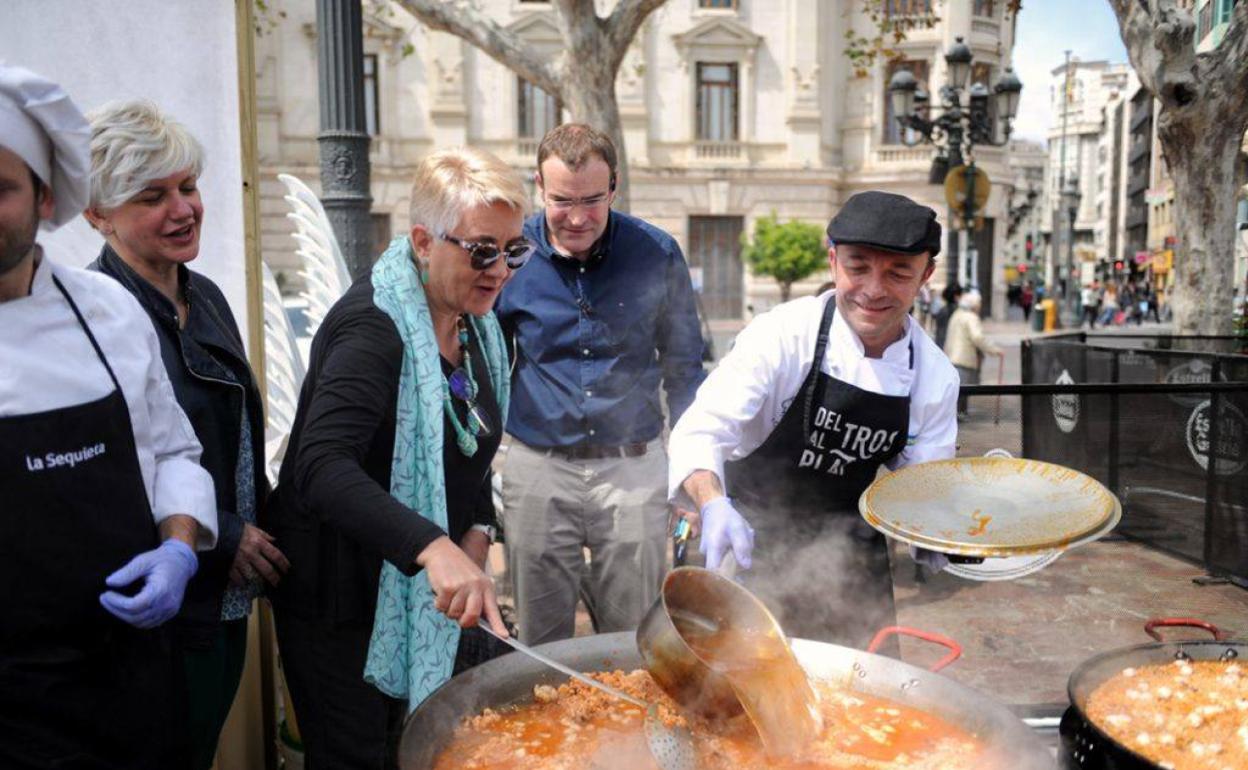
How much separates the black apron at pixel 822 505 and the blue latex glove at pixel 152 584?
5.08ft

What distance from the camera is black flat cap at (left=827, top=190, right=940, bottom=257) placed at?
7.48ft

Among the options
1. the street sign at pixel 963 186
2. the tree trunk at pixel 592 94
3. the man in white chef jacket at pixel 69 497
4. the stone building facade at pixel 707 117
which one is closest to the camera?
the man in white chef jacket at pixel 69 497

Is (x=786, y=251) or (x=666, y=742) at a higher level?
(x=786, y=251)

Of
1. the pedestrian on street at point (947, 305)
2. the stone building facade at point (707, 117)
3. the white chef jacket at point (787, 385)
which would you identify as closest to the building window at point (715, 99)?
the stone building facade at point (707, 117)

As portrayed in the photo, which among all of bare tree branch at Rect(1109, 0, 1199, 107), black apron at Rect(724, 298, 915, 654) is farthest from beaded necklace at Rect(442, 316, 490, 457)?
bare tree branch at Rect(1109, 0, 1199, 107)

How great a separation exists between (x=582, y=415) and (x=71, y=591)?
5.98 feet

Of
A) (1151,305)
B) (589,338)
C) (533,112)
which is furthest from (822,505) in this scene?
(1151,305)

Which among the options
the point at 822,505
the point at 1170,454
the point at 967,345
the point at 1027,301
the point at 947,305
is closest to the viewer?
the point at 822,505

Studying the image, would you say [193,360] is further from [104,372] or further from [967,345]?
[967,345]

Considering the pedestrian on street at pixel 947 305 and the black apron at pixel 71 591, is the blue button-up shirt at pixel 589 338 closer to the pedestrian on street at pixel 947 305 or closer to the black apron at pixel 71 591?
the black apron at pixel 71 591

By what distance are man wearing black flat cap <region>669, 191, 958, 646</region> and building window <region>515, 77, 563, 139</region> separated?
28.7 meters

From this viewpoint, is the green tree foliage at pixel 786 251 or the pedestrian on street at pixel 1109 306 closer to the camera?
the green tree foliage at pixel 786 251

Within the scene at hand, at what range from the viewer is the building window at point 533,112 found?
3022 cm

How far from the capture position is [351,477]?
1805 millimetres
